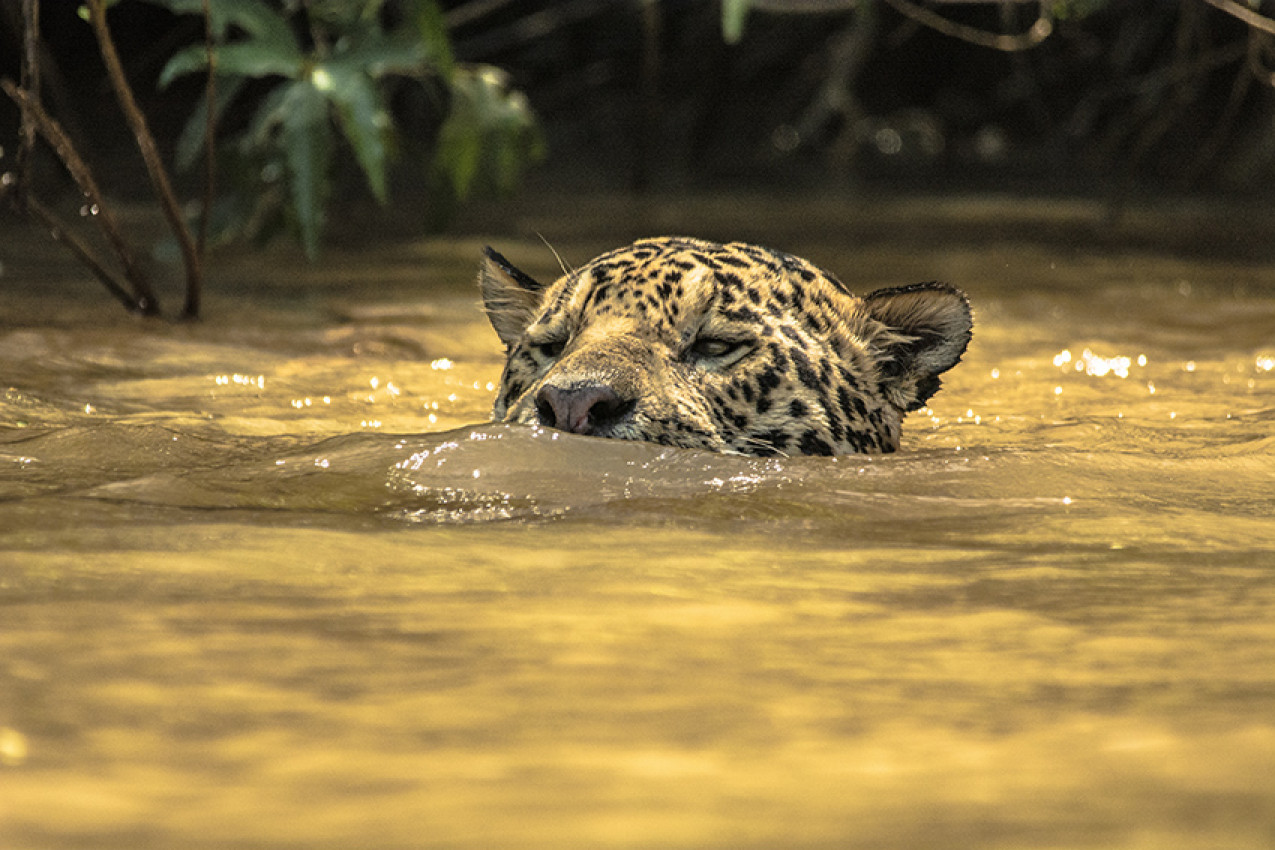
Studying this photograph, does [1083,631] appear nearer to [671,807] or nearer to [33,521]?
[671,807]

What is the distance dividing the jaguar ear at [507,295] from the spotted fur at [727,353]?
0.12 feet

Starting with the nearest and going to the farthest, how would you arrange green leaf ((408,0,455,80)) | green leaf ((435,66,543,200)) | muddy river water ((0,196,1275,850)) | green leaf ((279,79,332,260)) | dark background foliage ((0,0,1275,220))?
muddy river water ((0,196,1275,850))
green leaf ((408,0,455,80))
green leaf ((279,79,332,260))
green leaf ((435,66,543,200))
dark background foliage ((0,0,1275,220))

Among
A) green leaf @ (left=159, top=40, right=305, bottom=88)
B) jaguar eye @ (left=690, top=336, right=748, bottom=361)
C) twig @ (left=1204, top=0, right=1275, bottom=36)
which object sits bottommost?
jaguar eye @ (left=690, top=336, right=748, bottom=361)

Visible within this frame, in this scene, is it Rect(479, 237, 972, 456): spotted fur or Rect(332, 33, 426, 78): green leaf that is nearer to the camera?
Rect(479, 237, 972, 456): spotted fur

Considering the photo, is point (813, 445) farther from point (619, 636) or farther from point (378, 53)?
point (378, 53)

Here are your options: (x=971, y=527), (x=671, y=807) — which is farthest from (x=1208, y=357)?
(x=671, y=807)

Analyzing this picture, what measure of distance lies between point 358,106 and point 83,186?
43.5 inches

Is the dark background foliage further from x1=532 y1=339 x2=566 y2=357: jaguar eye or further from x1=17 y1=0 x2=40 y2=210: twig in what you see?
x1=532 y1=339 x2=566 y2=357: jaguar eye

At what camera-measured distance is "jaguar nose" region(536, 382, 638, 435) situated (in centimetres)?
365

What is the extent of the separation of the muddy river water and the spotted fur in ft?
0.57

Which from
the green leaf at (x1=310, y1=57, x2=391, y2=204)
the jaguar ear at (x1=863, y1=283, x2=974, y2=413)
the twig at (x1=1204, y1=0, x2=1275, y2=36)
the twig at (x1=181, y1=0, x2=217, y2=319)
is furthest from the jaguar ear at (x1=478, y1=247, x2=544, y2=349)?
the twig at (x1=1204, y1=0, x2=1275, y2=36)

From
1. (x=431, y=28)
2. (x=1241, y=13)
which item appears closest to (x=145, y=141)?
(x=431, y=28)

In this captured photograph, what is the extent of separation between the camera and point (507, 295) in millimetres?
5188

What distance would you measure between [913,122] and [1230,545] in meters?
13.3
